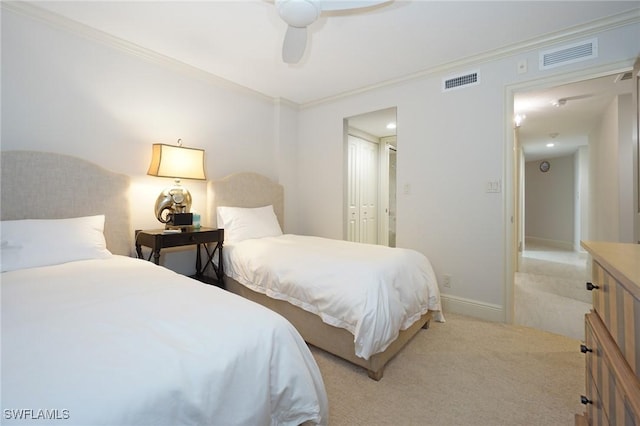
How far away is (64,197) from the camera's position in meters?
2.15

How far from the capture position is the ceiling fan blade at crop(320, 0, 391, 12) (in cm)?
161

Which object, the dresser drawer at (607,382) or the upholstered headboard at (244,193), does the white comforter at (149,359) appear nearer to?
the dresser drawer at (607,382)

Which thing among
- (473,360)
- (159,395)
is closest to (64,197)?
(159,395)

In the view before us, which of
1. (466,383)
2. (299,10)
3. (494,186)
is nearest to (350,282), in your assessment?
(466,383)

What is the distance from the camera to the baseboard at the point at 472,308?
2650 mm

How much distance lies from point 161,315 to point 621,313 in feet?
4.91

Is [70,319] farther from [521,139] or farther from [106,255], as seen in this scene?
[521,139]

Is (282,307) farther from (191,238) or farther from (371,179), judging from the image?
(371,179)

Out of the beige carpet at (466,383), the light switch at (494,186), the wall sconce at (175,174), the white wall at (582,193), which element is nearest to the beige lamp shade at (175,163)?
the wall sconce at (175,174)

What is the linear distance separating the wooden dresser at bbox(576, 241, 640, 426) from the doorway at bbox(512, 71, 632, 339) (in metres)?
1.71

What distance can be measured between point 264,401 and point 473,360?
1701 mm

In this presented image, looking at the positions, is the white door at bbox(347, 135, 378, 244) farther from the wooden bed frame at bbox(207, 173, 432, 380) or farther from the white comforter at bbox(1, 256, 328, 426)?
the white comforter at bbox(1, 256, 328, 426)

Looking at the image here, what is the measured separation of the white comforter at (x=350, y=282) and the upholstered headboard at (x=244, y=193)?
713 millimetres

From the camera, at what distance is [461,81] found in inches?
111
